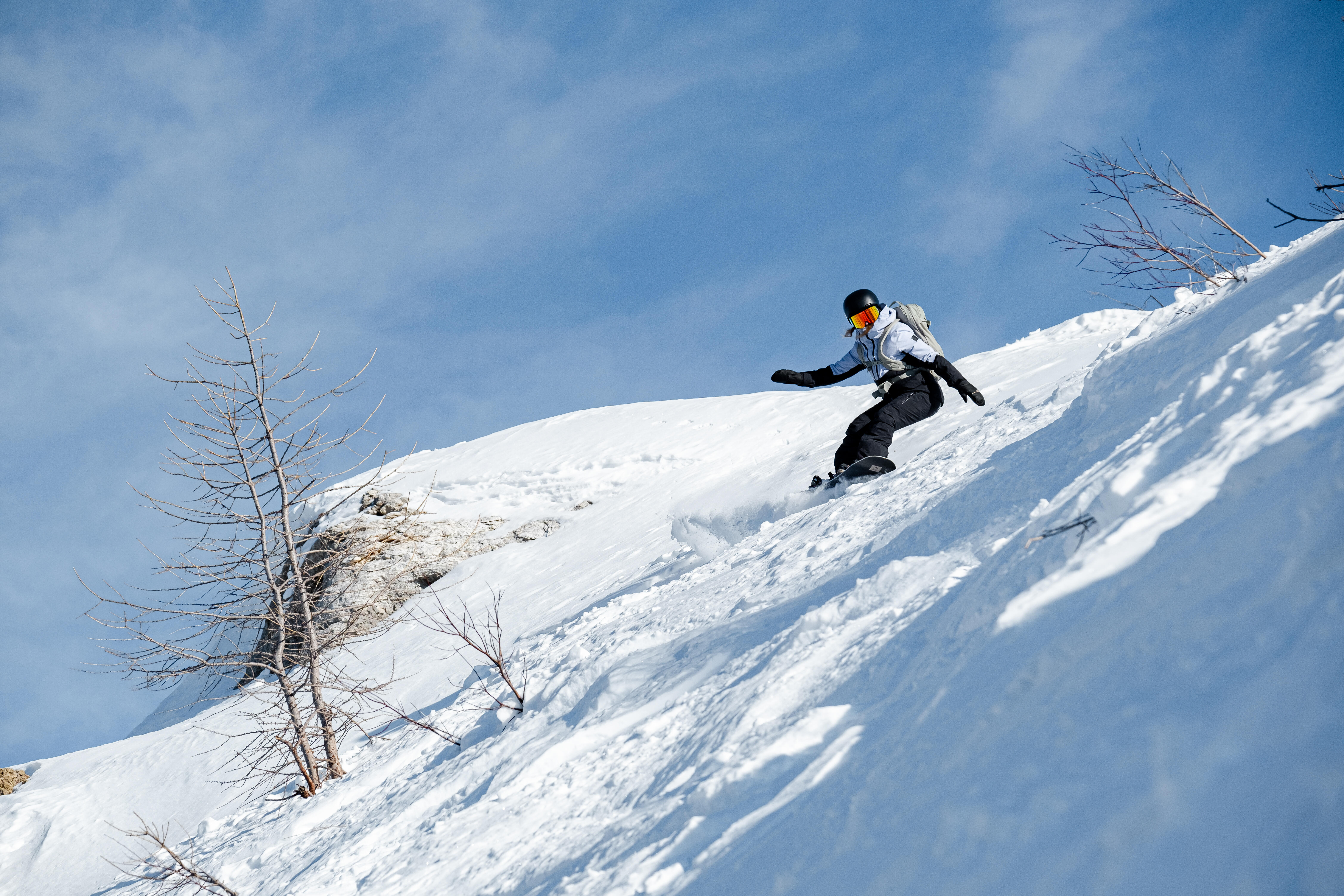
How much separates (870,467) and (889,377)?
79cm

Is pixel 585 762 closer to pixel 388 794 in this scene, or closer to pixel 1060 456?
pixel 388 794

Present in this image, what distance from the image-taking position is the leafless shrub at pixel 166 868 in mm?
4781

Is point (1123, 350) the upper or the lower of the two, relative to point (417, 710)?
lower

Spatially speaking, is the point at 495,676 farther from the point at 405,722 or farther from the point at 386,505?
the point at 386,505

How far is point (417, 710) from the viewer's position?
7062 mm

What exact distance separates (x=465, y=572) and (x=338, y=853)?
1110cm

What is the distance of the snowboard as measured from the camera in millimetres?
5922

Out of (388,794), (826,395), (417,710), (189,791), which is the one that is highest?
(826,395)

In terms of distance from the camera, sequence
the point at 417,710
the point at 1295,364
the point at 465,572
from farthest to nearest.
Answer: the point at 465,572, the point at 417,710, the point at 1295,364

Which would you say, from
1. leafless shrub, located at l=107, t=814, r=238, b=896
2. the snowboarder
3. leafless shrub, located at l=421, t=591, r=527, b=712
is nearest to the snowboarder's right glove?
the snowboarder

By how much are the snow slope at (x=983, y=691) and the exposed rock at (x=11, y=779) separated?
669cm

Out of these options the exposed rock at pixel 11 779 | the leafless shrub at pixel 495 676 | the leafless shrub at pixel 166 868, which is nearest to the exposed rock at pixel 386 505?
the exposed rock at pixel 11 779

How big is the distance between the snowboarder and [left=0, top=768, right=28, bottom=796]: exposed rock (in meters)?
12.6

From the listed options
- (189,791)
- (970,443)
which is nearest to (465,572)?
(189,791)
